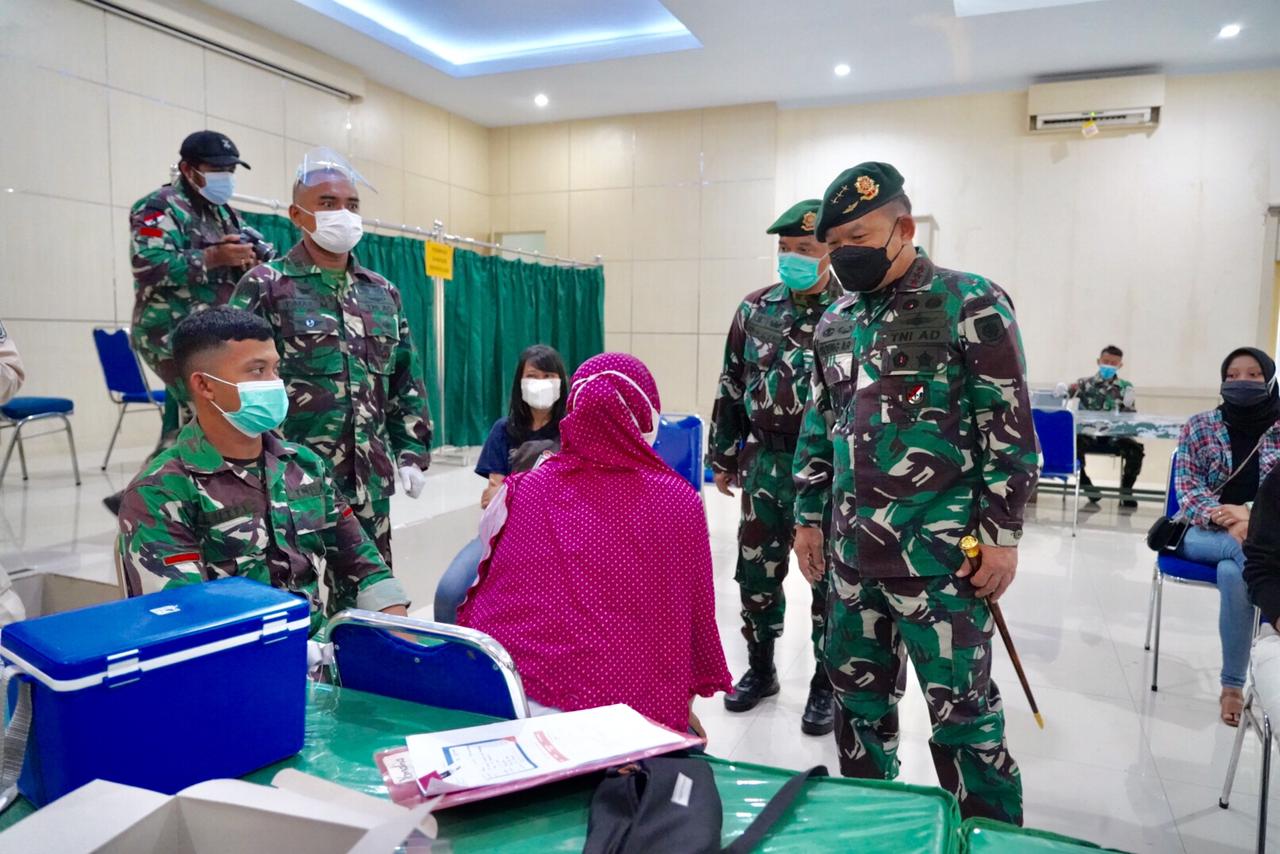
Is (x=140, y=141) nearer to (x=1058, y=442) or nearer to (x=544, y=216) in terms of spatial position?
(x=544, y=216)

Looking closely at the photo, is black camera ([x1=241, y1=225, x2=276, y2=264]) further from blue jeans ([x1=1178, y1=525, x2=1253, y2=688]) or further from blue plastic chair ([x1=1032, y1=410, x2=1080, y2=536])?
blue plastic chair ([x1=1032, y1=410, x2=1080, y2=536])

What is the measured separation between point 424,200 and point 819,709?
6.92 m

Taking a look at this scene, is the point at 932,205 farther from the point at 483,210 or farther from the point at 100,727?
the point at 100,727

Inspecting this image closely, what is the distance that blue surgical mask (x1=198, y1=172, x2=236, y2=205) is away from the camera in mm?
2938

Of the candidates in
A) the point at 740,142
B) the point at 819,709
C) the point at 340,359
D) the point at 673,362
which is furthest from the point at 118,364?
the point at 740,142

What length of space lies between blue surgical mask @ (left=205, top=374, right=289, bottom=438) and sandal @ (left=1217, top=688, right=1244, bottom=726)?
3.07m

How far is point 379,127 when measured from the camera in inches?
295

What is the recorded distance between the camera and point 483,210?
9195 millimetres

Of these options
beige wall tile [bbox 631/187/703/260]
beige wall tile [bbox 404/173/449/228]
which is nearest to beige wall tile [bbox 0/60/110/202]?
beige wall tile [bbox 404/173/449/228]

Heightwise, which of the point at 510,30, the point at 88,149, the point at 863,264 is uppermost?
the point at 510,30

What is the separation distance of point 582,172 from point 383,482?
22.6ft

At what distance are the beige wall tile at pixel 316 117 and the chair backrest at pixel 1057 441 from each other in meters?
5.98

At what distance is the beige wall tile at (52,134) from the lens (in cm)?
479

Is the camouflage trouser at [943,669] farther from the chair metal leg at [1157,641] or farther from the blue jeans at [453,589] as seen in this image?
the chair metal leg at [1157,641]
